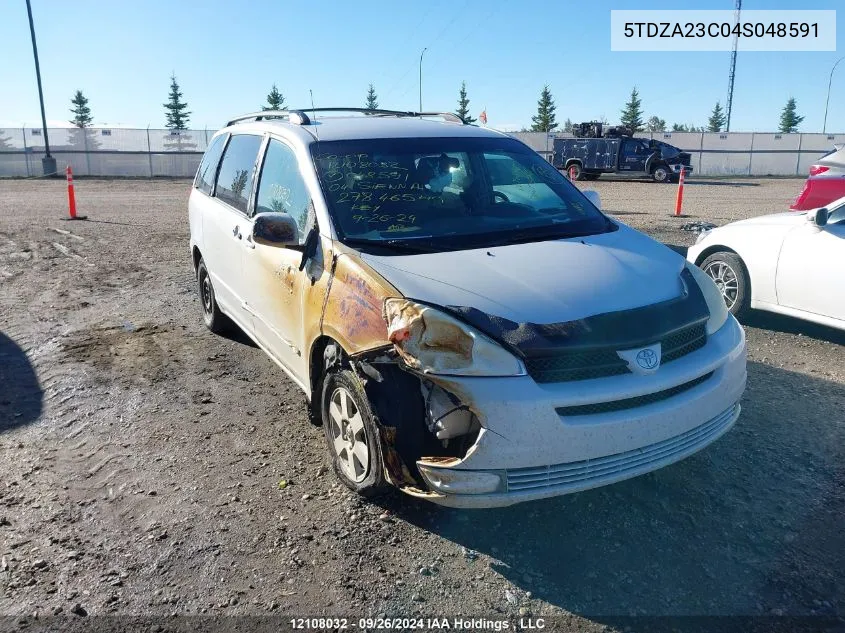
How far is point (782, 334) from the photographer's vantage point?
6230mm

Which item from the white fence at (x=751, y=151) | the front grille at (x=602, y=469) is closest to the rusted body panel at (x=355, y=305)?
the front grille at (x=602, y=469)

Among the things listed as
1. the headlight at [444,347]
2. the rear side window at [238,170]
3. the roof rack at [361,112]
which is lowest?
the headlight at [444,347]

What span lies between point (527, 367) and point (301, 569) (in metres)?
1.30

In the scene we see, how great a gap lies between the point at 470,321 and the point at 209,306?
13.5ft

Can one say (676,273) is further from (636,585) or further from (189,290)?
(189,290)

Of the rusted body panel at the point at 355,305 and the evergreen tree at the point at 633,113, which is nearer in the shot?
the rusted body panel at the point at 355,305

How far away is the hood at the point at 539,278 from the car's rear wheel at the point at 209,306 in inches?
126

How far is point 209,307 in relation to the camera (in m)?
6.42

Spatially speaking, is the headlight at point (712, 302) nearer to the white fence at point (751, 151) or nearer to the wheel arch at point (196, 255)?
the wheel arch at point (196, 255)

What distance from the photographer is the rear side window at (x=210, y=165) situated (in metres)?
5.87

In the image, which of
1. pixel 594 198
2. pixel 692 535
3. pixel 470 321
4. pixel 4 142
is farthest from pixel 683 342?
pixel 4 142

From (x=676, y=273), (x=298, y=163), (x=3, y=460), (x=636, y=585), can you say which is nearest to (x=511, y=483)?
(x=636, y=585)

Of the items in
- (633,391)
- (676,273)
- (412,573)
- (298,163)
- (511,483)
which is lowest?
(412,573)

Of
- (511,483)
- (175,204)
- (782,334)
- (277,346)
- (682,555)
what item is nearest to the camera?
(511,483)
